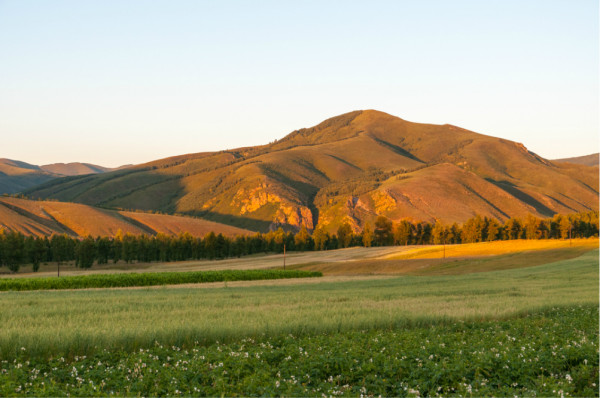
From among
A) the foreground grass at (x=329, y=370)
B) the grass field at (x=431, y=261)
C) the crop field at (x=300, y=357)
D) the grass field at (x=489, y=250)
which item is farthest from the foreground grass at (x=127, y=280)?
the foreground grass at (x=329, y=370)

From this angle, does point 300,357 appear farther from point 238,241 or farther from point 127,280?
point 238,241

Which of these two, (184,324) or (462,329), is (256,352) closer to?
(184,324)

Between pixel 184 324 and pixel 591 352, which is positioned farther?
pixel 184 324

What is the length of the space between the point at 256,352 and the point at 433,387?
470 centimetres

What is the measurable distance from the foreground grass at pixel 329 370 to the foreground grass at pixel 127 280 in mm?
47941

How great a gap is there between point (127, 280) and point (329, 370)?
55831 mm

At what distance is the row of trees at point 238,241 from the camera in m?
119

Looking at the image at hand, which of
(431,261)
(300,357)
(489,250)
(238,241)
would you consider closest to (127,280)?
(431,261)

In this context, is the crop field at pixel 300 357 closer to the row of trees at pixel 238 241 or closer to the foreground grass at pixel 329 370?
the foreground grass at pixel 329 370

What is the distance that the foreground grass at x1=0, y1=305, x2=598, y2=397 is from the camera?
35.6 feet

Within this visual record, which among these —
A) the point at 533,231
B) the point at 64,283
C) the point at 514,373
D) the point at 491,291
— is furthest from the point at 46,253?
the point at 533,231

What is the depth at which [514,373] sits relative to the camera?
1212 centimetres

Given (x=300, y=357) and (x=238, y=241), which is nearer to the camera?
(x=300, y=357)

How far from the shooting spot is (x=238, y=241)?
151 meters
